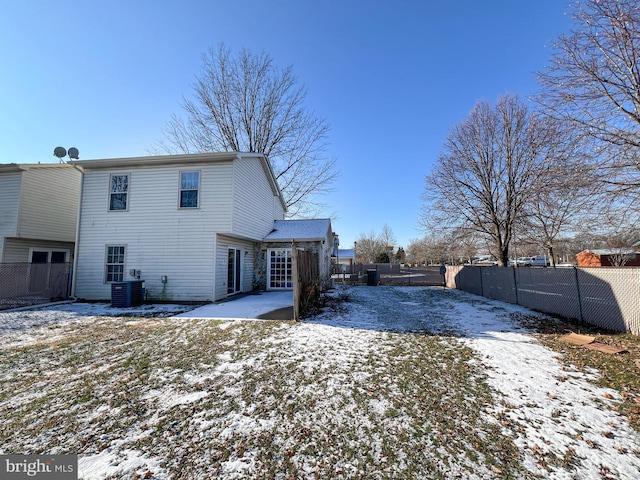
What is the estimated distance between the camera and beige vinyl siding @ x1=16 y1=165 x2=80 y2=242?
439 inches

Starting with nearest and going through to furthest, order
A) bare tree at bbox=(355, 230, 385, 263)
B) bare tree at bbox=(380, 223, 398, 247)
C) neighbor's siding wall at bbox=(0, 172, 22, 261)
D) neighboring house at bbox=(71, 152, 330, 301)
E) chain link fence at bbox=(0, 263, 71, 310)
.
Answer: chain link fence at bbox=(0, 263, 71, 310)
neighboring house at bbox=(71, 152, 330, 301)
neighbor's siding wall at bbox=(0, 172, 22, 261)
bare tree at bbox=(355, 230, 385, 263)
bare tree at bbox=(380, 223, 398, 247)

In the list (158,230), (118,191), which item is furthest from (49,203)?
(158,230)

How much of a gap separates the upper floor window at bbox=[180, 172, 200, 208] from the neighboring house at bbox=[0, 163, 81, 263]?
718 centimetres

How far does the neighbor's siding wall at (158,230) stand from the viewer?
9852 mm

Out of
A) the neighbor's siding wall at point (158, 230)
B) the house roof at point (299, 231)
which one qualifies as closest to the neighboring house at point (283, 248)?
the house roof at point (299, 231)

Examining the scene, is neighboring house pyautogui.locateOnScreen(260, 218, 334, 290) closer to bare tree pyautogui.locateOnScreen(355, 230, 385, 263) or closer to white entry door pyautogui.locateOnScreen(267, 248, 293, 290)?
white entry door pyautogui.locateOnScreen(267, 248, 293, 290)

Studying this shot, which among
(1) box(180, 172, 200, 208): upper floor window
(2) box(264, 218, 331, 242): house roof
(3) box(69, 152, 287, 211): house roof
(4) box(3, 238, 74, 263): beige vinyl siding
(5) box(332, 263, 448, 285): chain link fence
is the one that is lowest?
(5) box(332, 263, 448, 285): chain link fence

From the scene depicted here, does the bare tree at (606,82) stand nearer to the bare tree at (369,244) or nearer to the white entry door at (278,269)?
the white entry door at (278,269)

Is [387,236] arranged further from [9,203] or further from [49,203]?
[9,203]

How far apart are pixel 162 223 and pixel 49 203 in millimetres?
6845

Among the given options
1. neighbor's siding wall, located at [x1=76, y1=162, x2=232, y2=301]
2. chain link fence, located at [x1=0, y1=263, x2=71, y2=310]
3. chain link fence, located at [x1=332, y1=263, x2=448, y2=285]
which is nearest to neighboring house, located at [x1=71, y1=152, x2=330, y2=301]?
neighbor's siding wall, located at [x1=76, y1=162, x2=232, y2=301]

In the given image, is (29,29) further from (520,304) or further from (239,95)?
(520,304)

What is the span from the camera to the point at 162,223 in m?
10.1

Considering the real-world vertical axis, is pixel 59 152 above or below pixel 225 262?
above
